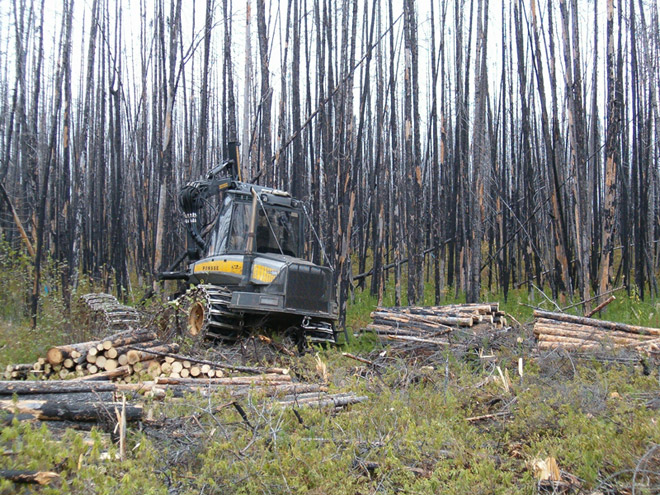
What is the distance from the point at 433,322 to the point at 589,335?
7.45 feet

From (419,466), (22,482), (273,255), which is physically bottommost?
(419,466)

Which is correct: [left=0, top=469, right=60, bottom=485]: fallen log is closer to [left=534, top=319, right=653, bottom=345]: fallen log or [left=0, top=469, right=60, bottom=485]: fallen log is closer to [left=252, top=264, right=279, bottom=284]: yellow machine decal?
[left=252, top=264, right=279, bottom=284]: yellow machine decal

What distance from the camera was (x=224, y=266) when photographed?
8469 millimetres

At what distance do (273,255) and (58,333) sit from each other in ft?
10.6

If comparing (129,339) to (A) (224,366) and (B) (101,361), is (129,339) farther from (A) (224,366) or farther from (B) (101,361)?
(A) (224,366)

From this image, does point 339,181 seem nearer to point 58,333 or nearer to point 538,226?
point 58,333

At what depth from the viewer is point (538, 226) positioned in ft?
49.8

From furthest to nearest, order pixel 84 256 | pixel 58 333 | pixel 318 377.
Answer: pixel 84 256 → pixel 58 333 → pixel 318 377

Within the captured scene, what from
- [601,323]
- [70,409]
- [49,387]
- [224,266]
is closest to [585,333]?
[601,323]

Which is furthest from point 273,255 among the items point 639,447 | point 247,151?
point 639,447

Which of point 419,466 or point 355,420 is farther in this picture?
point 355,420

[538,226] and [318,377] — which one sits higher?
[538,226]

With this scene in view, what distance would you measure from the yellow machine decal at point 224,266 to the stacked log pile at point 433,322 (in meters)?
2.30

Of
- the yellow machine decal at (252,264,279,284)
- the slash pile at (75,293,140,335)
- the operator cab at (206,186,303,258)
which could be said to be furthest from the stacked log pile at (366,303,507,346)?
the slash pile at (75,293,140,335)
